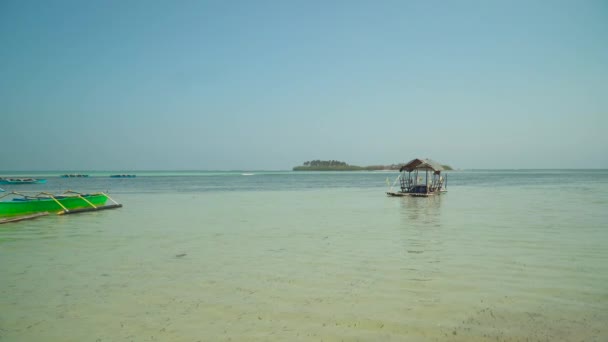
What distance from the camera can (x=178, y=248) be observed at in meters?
9.67

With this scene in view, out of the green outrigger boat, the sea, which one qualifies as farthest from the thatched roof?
the green outrigger boat

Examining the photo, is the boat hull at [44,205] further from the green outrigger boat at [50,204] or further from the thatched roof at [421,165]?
the thatched roof at [421,165]

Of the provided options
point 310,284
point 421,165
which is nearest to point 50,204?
point 310,284

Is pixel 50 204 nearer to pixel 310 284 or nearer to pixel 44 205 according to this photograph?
pixel 44 205

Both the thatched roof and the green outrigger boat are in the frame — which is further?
the thatched roof

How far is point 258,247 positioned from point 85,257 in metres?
3.94

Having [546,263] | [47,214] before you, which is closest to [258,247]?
[546,263]

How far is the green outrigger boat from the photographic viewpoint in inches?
603

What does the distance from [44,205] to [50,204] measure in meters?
0.31

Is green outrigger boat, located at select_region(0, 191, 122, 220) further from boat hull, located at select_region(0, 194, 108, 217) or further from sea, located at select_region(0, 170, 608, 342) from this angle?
sea, located at select_region(0, 170, 608, 342)

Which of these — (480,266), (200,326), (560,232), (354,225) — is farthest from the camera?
(354,225)

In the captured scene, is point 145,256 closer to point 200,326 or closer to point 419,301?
point 200,326

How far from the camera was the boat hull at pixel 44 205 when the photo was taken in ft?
50.0

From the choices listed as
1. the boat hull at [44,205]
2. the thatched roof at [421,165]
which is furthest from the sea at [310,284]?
the thatched roof at [421,165]
